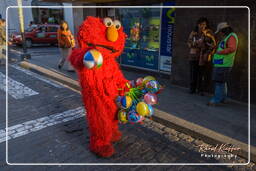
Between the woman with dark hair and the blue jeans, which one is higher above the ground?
the woman with dark hair

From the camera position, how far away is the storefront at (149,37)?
6559mm

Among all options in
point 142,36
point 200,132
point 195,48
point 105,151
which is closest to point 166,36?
point 142,36

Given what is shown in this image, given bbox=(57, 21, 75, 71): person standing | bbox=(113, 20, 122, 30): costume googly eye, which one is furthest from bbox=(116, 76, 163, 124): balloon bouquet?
bbox=(57, 21, 75, 71): person standing

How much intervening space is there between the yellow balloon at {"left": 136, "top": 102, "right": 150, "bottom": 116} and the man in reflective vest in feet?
7.95

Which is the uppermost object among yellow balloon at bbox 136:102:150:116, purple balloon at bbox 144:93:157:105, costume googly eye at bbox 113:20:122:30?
costume googly eye at bbox 113:20:122:30

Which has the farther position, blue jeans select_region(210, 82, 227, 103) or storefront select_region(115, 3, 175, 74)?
storefront select_region(115, 3, 175, 74)

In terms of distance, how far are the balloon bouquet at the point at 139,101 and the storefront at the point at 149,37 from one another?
4.09 meters

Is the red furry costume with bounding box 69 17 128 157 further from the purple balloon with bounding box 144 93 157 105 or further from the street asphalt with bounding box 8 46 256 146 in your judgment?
the street asphalt with bounding box 8 46 256 146

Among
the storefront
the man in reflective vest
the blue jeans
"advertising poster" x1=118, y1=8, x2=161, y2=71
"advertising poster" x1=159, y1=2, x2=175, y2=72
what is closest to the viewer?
the man in reflective vest

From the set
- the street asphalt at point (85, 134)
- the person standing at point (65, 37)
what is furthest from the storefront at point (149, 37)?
the person standing at point (65, 37)

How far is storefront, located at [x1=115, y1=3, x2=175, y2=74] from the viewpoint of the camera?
6.56 m

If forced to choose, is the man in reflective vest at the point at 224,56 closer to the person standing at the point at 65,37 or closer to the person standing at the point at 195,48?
the person standing at the point at 195,48

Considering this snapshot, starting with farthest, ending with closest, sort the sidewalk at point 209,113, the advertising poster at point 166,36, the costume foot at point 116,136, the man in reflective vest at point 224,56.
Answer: the advertising poster at point 166,36, the man in reflective vest at point 224,56, the sidewalk at point 209,113, the costume foot at point 116,136

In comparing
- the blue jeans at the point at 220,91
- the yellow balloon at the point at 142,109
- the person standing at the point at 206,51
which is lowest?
the blue jeans at the point at 220,91
